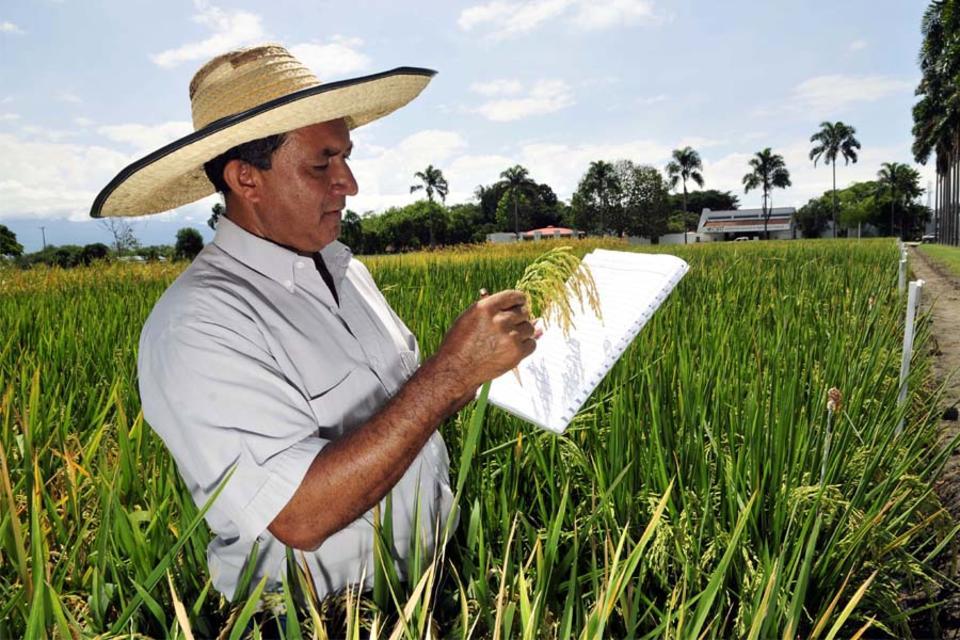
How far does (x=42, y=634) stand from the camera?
0.85 m

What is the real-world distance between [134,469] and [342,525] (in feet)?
2.78

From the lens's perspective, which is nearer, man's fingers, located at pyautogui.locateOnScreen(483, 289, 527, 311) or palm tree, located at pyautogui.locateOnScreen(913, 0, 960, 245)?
man's fingers, located at pyautogui.locateOnScreen(483, 289, 527, 311)

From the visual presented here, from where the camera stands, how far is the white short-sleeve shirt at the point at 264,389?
91 centimetres

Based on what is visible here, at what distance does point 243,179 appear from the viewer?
114 cm

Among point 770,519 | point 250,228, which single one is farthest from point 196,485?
point 770,519

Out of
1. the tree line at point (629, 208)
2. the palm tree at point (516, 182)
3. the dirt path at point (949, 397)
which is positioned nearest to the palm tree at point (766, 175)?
the tree line at point (629, 208)

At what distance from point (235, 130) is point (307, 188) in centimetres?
14

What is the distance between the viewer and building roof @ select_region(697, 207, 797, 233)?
6938 cm

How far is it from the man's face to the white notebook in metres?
0.43

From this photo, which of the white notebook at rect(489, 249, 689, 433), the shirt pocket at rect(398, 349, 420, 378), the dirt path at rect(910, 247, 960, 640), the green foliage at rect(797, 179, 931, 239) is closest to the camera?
the white notebook at rect(489, 249, 689, 433)

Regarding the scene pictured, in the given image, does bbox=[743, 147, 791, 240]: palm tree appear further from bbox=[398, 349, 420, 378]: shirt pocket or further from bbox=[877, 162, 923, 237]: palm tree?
bbox=[398, 349, 420, 378]: shirt pocket

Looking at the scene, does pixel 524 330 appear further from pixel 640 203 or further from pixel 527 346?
pixel 640 203

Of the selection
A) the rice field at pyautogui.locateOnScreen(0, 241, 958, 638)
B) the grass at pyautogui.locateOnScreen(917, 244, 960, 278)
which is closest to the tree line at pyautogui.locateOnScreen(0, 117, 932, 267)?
the grass at pyautogui.locateOnScreen(917, 244, 960, 278)

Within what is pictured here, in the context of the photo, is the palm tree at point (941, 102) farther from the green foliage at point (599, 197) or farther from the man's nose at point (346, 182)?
the man's nose at point (346, 182)
